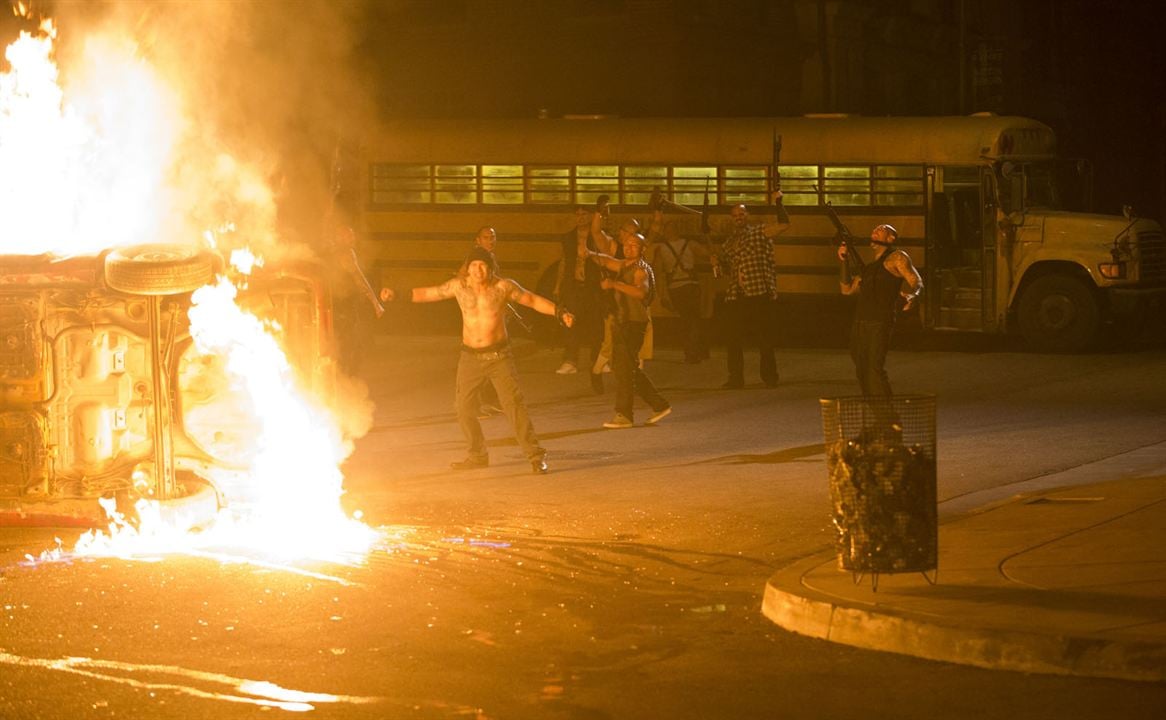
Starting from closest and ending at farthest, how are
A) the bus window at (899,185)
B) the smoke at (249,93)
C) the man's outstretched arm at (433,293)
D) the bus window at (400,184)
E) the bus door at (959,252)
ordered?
1. the man's outstretched arm at (433,293)
2. the smoke at (249,93)
3. the bus door at (959,252)
4. the bus window at (899,185)
5. the bus window at (400,184)

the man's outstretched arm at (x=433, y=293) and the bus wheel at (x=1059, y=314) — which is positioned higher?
the man's outstretched arm at (x=433, y=293)

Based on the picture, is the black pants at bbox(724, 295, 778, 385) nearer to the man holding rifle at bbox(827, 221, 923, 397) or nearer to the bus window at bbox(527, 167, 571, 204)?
the man holding rifle at bbox(827, 221, 923, 397)

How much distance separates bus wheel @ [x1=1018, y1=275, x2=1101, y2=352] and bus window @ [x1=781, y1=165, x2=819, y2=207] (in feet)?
10.0

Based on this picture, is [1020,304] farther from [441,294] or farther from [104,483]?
[104,483]

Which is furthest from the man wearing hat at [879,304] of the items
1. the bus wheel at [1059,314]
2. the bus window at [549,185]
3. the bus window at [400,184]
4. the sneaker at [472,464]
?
the bus window at [400,184]

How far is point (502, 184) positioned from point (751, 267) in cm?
743

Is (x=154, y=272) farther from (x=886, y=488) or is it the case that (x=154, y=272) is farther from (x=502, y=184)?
(x=502, y=184)

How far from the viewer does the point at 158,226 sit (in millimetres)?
14656

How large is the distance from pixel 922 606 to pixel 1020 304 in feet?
51.0

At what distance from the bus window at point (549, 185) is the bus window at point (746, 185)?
2.10 m

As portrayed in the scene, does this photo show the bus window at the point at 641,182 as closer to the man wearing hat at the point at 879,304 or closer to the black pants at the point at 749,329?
the black pants at the point at 749,329

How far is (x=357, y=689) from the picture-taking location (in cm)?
709

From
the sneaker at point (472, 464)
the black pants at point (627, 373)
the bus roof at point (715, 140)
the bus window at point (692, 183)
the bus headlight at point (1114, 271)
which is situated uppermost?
the bus roof at point (715, 140)

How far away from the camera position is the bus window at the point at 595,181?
24.7m
